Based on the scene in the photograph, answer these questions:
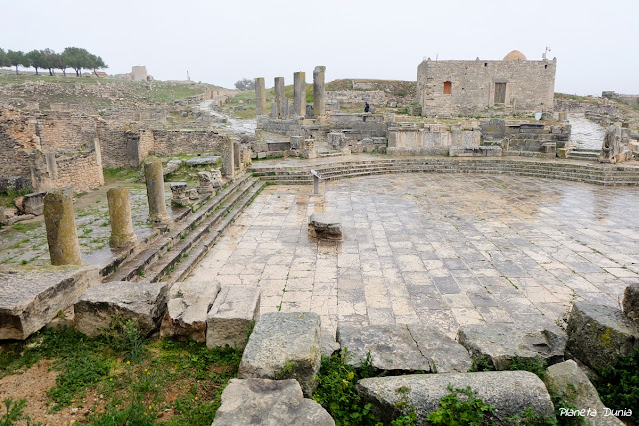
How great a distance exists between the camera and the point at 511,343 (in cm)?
368

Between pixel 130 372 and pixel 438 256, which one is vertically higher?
pixel 130 372

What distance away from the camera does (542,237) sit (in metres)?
8.67

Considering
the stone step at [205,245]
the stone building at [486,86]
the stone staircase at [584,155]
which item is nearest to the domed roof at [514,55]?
the stone building at [486,86]

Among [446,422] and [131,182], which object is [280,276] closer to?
[446,422]

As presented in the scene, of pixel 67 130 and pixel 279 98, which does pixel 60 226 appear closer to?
pixel 67 130

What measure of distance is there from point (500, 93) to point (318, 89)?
16371 millimetres

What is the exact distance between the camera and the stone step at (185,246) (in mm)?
6516

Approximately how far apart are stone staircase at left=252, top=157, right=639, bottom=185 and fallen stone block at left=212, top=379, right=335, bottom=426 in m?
12.4

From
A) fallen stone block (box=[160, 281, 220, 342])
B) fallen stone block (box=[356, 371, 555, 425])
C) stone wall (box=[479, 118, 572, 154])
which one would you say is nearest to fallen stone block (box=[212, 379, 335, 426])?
fallen stone block (box=[356, 371, 555, 425])

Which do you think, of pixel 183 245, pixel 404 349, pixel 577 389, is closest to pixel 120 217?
pixel 183 245

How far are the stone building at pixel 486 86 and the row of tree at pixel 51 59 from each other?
46.2 meters

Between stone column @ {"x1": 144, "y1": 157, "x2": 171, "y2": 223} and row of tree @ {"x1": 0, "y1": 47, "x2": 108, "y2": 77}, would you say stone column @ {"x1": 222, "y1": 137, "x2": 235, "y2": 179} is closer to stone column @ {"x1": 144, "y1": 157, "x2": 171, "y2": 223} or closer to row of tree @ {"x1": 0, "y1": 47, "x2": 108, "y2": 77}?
stone column @ {"x1": 144, "y1": 157, "x2": 171, "y2": 223}

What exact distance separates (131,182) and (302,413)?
13248 mm

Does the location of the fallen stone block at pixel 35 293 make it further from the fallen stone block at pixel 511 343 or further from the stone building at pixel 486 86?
the stone building at pixel 486 86
